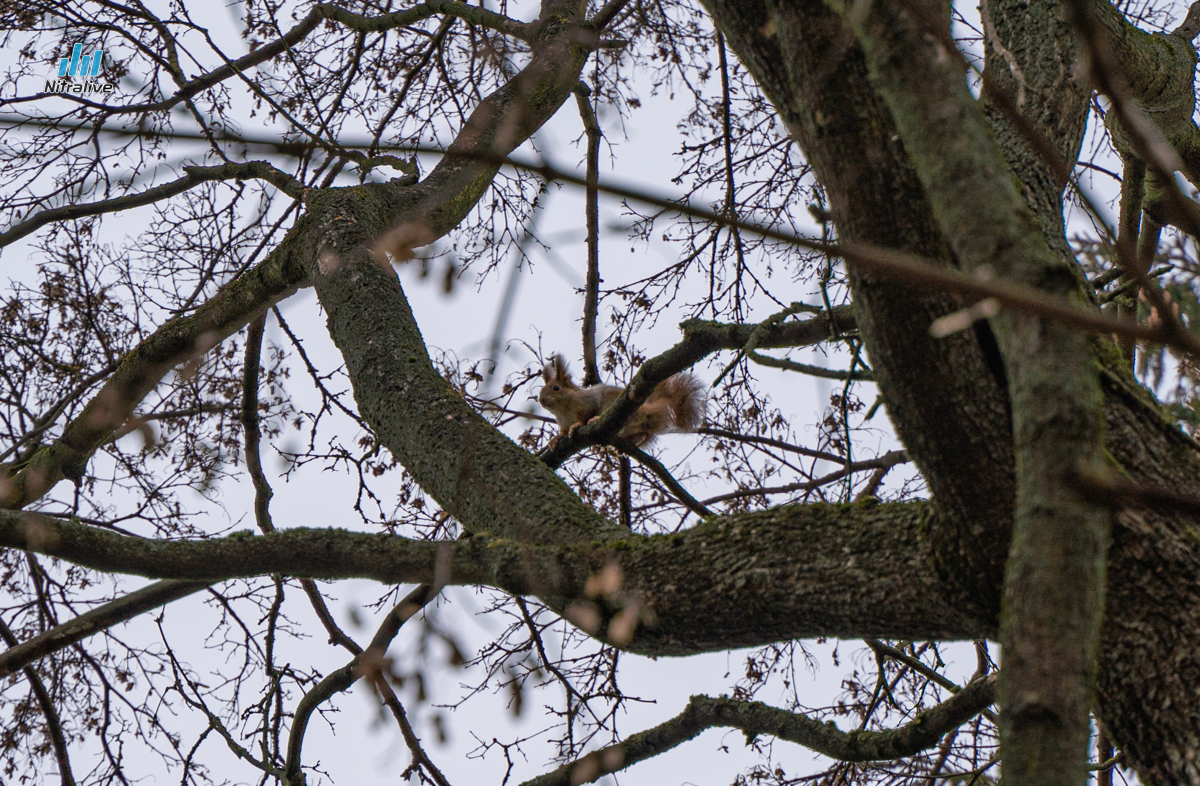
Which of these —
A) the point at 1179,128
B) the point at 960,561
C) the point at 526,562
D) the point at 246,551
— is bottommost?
the point at 960,561

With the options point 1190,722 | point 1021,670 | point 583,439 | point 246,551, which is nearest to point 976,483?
point 1190,722

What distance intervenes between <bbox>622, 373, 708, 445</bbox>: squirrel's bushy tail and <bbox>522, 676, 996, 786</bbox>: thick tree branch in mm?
1952

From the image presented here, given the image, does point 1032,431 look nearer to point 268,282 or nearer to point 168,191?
point 268,282

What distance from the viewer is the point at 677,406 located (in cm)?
446

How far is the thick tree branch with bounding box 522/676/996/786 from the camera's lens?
2.31 metres

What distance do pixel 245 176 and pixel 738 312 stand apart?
194 centimetres

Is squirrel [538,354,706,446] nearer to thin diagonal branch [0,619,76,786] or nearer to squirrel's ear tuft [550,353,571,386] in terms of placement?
squirrel's ear tuft [550,353,571,386]

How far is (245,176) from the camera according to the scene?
3482 mm

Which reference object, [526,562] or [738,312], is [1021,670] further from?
[738,312]

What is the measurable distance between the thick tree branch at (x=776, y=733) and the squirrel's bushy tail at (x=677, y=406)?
1952mm

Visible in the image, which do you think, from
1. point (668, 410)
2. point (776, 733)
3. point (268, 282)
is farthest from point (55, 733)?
point (668, 410)

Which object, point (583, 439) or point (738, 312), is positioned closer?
point (583, 439)

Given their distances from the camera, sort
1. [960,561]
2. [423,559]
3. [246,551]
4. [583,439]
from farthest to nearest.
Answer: [583,439]
[246,551]
[423,559]
[960,561]

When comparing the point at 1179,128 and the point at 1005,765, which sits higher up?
the point at 1179,128
